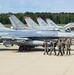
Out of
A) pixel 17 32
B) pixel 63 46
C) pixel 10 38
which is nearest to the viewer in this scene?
pixel 63 46

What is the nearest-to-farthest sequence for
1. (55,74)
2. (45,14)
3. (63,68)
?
(55,74) → (63,68) → (45,14)

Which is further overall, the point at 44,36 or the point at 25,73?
the point at 44,36

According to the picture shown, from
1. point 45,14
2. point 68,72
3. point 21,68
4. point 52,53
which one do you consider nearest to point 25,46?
point 52,53

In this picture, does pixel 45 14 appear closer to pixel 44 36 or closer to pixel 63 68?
pixel 44 36

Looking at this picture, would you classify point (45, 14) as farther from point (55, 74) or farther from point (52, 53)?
point (55, 74)

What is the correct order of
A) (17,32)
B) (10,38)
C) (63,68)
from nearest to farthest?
(63,68), (10,38), (17,32)

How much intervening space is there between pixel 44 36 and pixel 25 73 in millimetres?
13886

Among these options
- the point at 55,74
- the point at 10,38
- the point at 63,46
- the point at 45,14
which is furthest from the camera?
the point at 45,14

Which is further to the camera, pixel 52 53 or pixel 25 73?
pixel 52 53

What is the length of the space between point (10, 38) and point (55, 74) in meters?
13.7

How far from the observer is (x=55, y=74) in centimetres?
1420

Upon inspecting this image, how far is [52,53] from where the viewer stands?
2505 cm

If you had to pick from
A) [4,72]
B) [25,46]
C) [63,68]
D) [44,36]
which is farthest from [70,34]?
[4,72]

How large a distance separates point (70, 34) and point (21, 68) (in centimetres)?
1303
